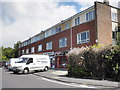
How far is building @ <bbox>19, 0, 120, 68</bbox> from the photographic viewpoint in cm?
2055

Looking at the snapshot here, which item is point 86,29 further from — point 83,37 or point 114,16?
point 114,16

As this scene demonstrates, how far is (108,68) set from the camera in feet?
40.3

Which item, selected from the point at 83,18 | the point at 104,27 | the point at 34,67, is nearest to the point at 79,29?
the point at 83,18

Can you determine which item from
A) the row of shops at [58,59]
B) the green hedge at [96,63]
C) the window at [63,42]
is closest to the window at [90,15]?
the window at [63,42]

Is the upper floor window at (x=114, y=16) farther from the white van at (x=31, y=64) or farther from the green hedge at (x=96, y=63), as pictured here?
the white van at (x=31, y=64)

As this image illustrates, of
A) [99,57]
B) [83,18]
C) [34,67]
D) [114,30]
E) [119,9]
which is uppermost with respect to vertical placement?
[119,9]

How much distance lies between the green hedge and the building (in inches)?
253

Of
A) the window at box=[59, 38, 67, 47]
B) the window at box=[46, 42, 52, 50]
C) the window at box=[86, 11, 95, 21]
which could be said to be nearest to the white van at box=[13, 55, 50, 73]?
the window at box=[59, 38, 67, 47]

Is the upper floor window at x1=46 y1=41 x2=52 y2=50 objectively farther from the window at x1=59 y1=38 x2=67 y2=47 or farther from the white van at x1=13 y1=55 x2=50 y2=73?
the white van at x1=13 y1=55 x2=50 y2=73

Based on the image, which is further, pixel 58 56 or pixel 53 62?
pixel 53 62

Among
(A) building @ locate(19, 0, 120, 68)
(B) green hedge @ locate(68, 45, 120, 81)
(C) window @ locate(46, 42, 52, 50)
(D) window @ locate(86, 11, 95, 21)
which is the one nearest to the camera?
(B) green hedge @ locate(68, 45, 120, 81)

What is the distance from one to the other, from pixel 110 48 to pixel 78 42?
11650mm

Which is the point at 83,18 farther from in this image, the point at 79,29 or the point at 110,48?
the point at 110,48

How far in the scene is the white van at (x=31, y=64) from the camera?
1861cm
